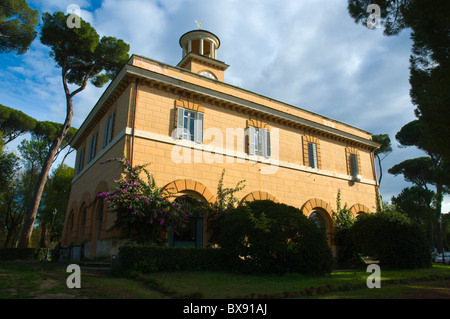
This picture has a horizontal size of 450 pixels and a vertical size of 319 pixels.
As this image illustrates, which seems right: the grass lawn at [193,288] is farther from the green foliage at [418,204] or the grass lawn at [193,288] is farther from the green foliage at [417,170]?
the green foliage at [417,170]

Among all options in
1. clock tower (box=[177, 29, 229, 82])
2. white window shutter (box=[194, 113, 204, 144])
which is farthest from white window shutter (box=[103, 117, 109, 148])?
clock tower (box=[177, 29, 229, 82])

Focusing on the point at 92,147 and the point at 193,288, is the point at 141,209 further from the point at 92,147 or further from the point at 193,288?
the point at 92,147

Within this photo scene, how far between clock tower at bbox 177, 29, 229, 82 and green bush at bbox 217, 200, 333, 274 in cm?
1288

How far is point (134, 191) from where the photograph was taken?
11.1 meters

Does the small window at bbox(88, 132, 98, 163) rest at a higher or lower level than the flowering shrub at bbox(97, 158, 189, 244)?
higher

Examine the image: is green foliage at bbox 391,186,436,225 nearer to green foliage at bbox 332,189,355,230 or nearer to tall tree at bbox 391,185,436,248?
tall tree at bbox 391,185,436,248

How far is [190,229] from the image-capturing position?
1293 cm

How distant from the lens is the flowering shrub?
10.7 metres

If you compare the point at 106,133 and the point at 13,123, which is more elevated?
the point at 13,123

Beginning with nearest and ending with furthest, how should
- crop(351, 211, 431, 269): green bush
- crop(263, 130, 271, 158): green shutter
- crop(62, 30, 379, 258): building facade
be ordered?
crop(351, 211, 431, 269): green bush, crop(62, 30, 379, 258): building facade, crop(263, 130, 271, 158): green shutter

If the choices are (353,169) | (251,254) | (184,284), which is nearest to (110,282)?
(184,284)

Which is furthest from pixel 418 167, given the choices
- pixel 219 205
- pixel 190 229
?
pixel 190 229

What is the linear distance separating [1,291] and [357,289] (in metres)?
7.19

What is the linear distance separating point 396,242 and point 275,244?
6.11 m
